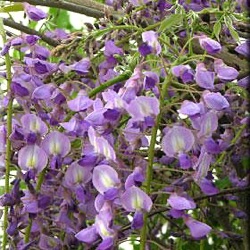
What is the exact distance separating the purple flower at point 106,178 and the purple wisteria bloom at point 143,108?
0.16 feet

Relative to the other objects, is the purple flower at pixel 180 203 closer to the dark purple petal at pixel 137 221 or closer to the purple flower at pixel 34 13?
the dark purple petal at pixel 137 221

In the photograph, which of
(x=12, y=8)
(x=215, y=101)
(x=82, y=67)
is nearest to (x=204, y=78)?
(x=215, y=101)

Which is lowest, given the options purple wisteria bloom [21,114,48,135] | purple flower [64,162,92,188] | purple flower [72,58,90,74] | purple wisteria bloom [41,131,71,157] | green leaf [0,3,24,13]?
purple flower [64,162,92,188]

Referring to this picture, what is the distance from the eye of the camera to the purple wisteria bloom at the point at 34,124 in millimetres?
722

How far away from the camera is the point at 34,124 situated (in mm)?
721

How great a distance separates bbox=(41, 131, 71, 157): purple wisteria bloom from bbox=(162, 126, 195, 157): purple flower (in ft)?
0.32

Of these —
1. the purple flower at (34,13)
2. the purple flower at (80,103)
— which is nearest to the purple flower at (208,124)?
the purple flower at (80,103)

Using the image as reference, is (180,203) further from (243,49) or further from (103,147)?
(243,49)

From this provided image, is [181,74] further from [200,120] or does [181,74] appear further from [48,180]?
[48,180]

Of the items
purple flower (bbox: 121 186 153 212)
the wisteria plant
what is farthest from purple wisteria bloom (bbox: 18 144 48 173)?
purple flower (bbox: 121 186 153 212)

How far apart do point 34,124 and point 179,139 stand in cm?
14

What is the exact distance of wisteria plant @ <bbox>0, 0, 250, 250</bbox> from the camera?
0.65 m

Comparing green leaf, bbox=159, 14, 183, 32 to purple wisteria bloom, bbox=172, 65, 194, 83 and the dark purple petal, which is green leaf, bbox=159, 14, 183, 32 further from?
the dark purple petal

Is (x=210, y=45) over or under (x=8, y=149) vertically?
over
